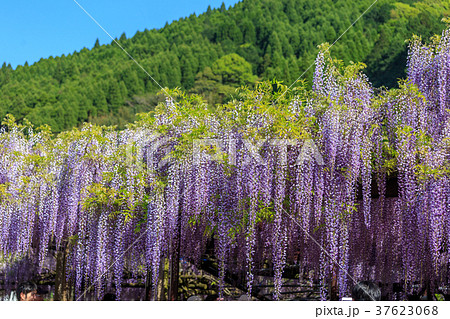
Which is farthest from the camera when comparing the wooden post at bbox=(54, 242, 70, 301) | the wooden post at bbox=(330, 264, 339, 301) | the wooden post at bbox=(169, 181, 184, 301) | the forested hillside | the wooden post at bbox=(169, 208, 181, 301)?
the forested hillside

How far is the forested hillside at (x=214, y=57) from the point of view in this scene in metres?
46.7

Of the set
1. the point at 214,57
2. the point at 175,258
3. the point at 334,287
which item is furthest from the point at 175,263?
the point at 214,57

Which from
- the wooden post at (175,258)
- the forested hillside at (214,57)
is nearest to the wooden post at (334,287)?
the wooden post at (175,258)

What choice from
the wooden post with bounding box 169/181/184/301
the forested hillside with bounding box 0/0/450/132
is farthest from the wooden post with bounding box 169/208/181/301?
the forested hillside with bounding box 0/0/450/132

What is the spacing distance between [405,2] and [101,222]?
230 ft

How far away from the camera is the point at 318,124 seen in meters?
8.01

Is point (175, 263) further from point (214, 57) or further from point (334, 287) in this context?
point (214, 57)

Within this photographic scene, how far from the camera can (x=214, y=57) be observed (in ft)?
207

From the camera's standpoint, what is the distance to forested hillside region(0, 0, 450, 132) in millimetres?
46688

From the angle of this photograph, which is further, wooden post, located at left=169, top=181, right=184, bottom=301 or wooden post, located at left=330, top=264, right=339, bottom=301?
wooden post, located at left=169, top=181, right=184, bottom=301

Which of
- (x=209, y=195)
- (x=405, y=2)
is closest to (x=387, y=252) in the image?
(x=209, y=195)

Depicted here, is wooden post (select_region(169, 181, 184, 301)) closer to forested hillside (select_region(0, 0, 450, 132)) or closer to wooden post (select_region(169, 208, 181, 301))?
wooden post (select_region(169, 208, 181, 301))

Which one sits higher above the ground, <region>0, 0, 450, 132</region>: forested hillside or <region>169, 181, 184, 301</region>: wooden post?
<region>0, 0, 450, 132</region>: forested hillside
